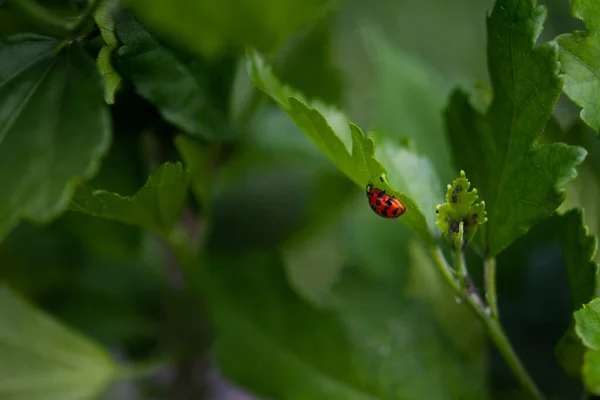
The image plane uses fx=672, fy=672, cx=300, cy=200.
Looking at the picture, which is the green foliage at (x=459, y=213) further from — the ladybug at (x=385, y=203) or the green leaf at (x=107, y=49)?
the green leaf at (x=107, y=49)

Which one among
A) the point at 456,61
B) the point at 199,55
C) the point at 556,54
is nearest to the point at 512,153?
the point at 556,54

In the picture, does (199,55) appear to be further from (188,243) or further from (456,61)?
(456,61)

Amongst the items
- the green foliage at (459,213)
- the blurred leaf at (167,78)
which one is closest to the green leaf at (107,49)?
the blurred leaf at (167,78)

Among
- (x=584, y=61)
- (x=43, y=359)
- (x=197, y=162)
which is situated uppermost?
(x=584, y=61)

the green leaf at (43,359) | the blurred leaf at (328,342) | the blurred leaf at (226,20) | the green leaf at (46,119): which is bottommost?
the green leaf at (43,359)

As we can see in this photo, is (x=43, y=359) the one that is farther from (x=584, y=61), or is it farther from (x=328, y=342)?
(x=584, y=61)

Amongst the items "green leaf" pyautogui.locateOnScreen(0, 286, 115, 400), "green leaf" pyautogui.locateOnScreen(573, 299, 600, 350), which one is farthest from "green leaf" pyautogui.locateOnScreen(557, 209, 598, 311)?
"green leaf" pyautogui.locateOnScreen(0, 286, 115, 400)

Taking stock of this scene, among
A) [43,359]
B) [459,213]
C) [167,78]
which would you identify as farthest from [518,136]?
[43,359]
